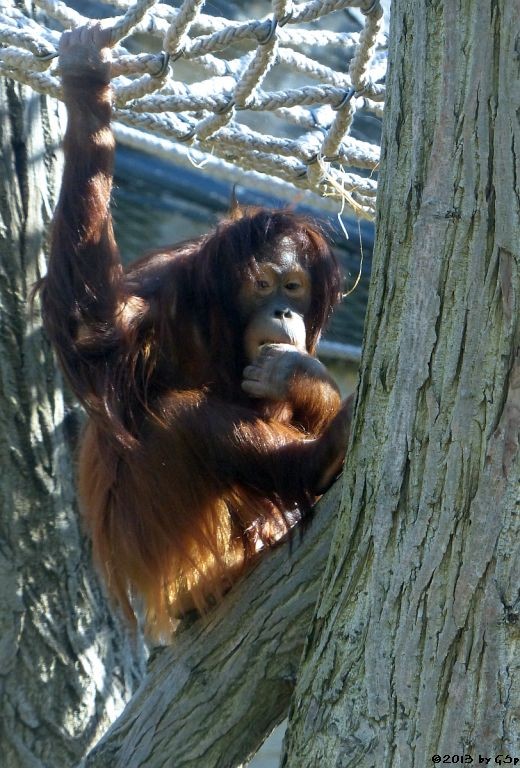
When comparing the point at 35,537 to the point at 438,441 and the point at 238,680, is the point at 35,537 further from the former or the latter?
the point at 438,441

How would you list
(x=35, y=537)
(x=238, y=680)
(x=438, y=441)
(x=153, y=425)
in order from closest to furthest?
(x=438, y=441), (x=238, y=680), (x=153, y=425), (x=35, y=537)

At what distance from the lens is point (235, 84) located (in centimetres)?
302

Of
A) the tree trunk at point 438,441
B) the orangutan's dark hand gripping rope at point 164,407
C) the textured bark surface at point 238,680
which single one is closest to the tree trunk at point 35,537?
the orangutan's dark hand gripping rope at point 164,407

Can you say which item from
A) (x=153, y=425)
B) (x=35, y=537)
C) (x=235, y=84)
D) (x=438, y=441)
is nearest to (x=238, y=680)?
(x=153, y=425)

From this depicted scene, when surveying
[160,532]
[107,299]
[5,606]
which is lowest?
[5,606]

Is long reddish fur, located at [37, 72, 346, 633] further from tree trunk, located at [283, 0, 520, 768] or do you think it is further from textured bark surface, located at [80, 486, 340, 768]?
tree trunk, located at [283, 0, 520, 768]

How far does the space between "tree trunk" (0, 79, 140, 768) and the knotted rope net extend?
463mm


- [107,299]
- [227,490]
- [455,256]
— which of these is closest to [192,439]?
[227,490]

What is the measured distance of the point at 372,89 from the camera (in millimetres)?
2949

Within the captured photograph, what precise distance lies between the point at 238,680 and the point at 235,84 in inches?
66.2

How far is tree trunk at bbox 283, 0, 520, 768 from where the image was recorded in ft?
4.90

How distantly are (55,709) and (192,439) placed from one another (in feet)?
4.36

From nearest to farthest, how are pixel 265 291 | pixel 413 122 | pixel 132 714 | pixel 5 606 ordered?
pixel 413 122, pixel 132 714, pixel 265 291, pixel 5 606

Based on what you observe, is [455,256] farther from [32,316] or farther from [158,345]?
[32,316]
